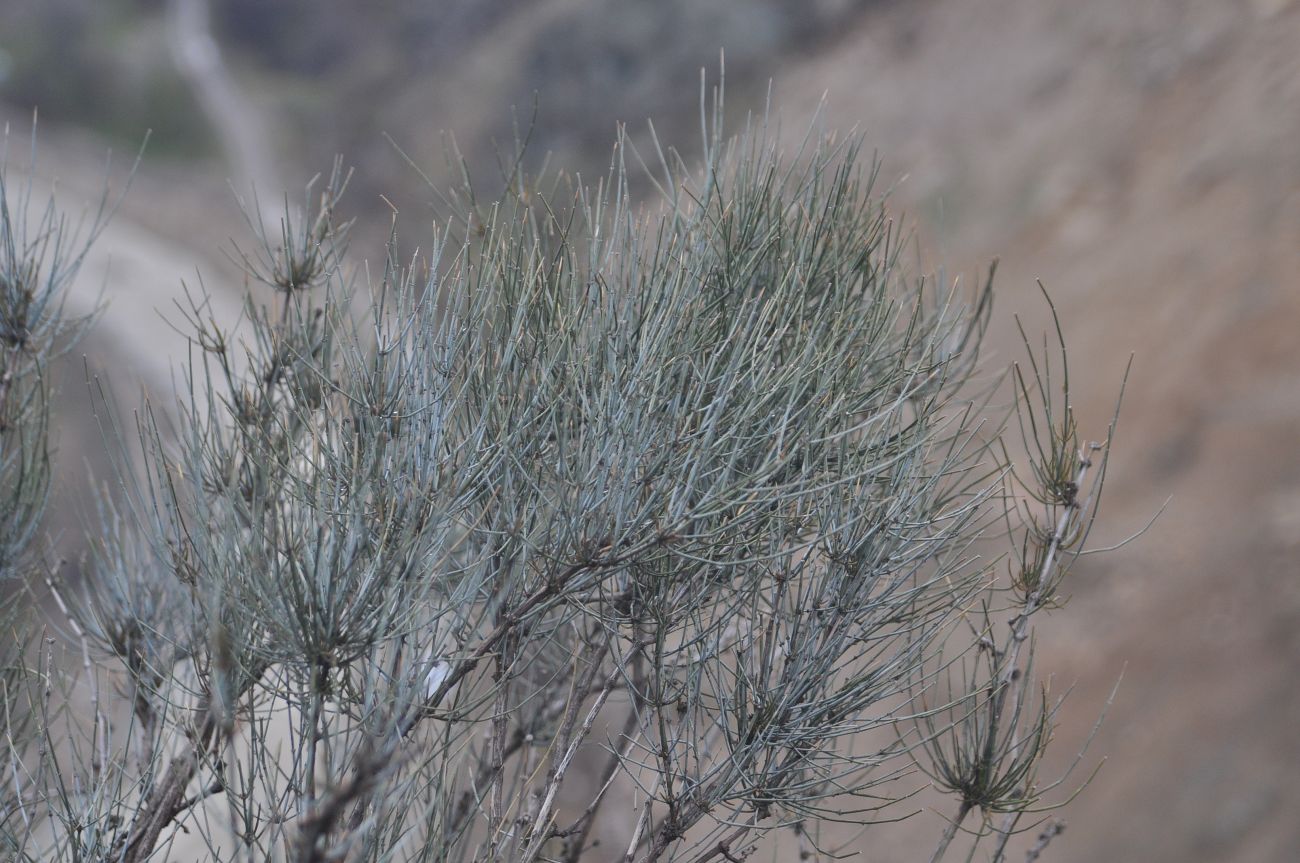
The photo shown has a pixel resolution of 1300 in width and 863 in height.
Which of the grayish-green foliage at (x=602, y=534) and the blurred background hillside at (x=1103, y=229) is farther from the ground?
the blurred background hillside at (x=1103, y=229)

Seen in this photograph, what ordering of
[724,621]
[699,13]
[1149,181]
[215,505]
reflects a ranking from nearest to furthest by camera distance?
[724,621] < [215,505] < [1149,181] < [699,13]

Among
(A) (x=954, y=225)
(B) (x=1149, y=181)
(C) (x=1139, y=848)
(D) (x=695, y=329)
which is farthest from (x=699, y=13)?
(D) (x=695, y=329)

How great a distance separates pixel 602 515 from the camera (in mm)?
2227

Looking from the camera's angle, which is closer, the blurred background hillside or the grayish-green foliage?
the grayish-green foliage

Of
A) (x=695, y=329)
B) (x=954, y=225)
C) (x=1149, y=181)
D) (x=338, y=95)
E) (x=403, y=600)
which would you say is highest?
(x=338, y=95)

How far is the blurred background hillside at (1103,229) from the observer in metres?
5.72

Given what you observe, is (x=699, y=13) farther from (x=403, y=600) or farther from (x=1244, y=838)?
(x=403, y=600)

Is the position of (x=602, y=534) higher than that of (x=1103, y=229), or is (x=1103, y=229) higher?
(x=1103, y=229)

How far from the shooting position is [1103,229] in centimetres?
873

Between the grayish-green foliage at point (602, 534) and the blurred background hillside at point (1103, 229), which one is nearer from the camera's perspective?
the grayish-green foliage at point (602, 534)

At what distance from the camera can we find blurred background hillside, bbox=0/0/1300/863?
5.72 m

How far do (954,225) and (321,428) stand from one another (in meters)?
8.66

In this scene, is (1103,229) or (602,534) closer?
(602,534)

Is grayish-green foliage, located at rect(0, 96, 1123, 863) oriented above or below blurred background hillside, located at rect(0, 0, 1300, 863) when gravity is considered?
below
